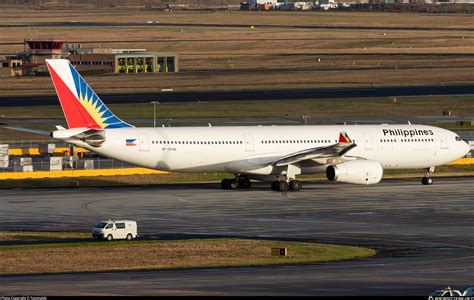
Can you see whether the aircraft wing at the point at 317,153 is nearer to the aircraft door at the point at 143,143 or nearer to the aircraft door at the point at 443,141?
the aircraft door at the point at 143,143

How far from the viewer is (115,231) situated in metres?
57.8

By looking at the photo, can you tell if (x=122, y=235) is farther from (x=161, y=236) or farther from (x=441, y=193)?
(x=441, y=193)

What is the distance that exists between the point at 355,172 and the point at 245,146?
735 cm

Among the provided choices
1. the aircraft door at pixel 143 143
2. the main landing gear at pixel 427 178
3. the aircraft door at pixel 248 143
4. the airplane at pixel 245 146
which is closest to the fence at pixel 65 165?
the airplane at pixel 245 146

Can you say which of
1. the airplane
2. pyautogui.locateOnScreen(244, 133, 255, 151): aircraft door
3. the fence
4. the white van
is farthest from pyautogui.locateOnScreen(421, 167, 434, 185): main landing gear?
the white van

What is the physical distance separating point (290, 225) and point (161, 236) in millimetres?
7827

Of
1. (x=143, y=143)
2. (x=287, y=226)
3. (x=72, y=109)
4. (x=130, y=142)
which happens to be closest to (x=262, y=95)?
(x=143, y=143)

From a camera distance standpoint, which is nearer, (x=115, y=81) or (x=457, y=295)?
(x=457, y=295)

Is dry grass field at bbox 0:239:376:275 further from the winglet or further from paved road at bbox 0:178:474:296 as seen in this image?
the winglet

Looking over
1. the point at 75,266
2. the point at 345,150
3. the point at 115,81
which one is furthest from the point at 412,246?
the point at 115,81

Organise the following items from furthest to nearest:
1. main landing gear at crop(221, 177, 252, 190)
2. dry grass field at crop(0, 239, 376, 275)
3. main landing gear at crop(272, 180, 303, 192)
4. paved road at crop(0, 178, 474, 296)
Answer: main landing gear at crop(221, 177, 252, 190) < main landing gear at crop(272, 180, 303, 192) < dry grass field at crop(0, 239, 376, 275) < paved road at crop(0, 178, 474, 296)

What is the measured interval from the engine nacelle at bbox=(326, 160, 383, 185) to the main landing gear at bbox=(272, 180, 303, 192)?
226 cm

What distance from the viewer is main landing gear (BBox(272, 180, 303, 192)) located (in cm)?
8137

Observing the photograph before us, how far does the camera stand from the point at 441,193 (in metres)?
80.4
